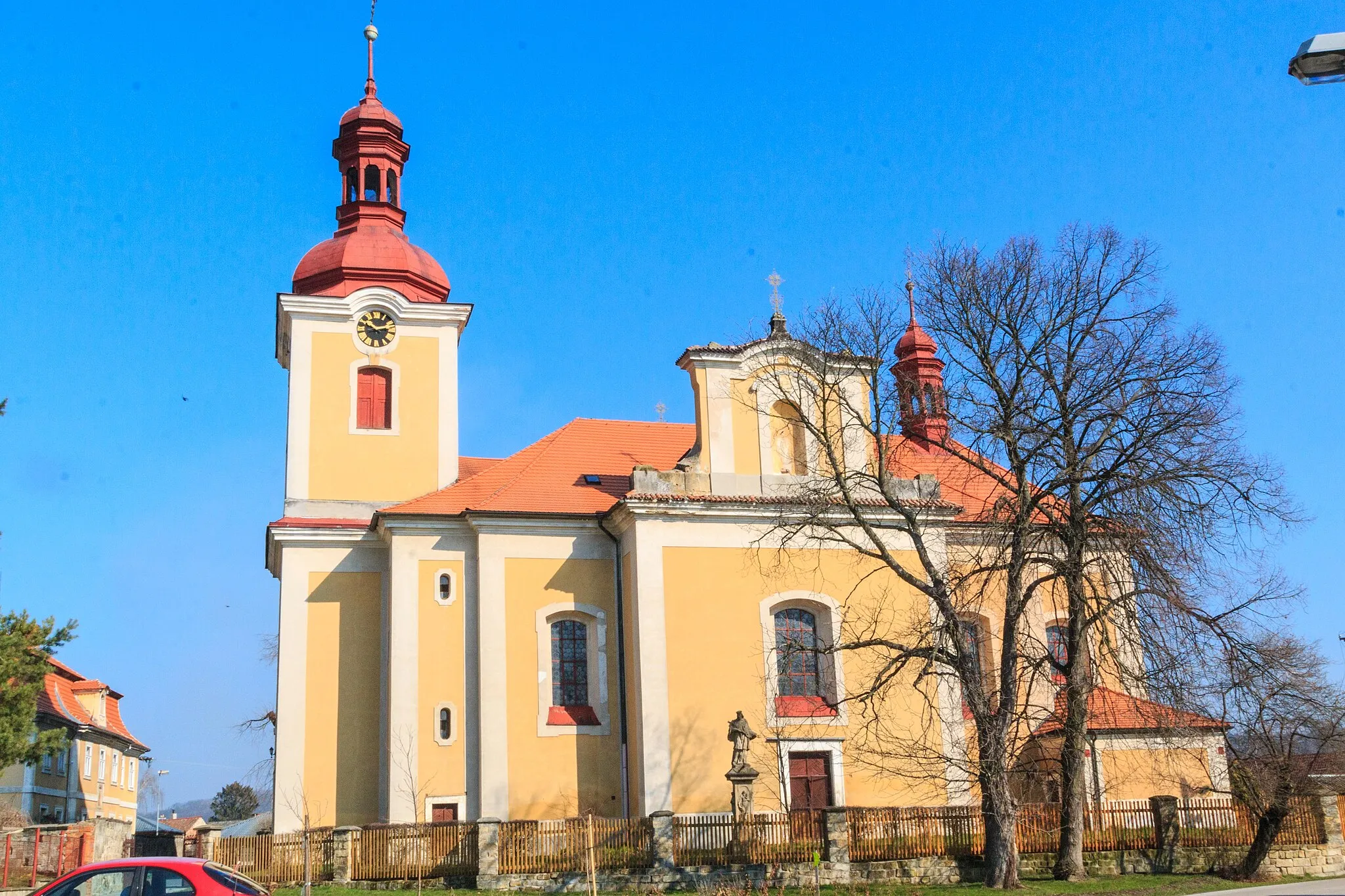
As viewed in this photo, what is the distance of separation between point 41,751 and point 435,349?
37.3 ft

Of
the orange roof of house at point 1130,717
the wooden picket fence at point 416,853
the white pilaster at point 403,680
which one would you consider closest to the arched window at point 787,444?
the orange roof of house at point 1130,717

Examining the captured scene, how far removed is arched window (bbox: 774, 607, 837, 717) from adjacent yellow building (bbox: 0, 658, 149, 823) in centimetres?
1858

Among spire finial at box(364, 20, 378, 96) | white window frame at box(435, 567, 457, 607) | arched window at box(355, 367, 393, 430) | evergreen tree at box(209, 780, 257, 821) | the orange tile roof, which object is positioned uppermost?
spire finial at box(364, 20, 378, 96)

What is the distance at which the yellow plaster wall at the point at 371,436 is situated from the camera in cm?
2633

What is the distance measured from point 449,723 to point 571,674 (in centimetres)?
249

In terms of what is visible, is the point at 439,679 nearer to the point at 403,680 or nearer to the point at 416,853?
the point at 403,680

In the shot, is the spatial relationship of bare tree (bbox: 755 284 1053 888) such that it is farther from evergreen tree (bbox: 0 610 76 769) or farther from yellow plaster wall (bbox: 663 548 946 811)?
evergreen tree (bbox: 0 610 76 769)

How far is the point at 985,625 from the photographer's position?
26297 mm

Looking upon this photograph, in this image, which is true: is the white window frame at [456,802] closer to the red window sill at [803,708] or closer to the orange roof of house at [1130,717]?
the red window sill at [803,708]

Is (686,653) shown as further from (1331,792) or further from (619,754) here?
(1331,792)

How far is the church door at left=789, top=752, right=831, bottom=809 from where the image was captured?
23062mm

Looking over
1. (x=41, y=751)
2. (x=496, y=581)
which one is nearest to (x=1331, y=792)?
(x=496, y=581)

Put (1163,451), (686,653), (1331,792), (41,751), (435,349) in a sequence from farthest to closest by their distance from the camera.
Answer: (435,349) → (41,751) → (686,653) → (1331,792) → (1163,451)

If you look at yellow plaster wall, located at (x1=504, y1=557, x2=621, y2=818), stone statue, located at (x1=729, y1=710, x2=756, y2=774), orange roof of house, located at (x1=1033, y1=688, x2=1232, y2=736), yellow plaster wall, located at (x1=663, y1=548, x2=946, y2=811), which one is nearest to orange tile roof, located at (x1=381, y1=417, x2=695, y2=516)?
yellow plaster wall, located at (x1=504, y1=557, x2=621, y2=818)
